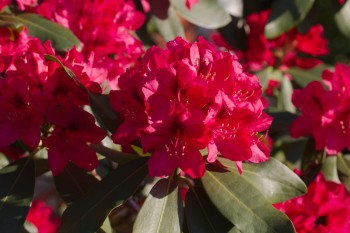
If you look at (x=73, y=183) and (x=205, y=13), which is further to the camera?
(x=205, y=13)

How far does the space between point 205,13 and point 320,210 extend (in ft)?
2.29

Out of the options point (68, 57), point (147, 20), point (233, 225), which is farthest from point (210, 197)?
point (147, 20)

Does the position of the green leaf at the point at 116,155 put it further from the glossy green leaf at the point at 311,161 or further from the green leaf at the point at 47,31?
the glossy green leaf at the point at 311,161

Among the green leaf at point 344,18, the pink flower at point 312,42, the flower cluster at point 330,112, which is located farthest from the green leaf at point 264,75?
the flower cluster at point 330,112

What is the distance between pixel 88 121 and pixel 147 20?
647 millimetres

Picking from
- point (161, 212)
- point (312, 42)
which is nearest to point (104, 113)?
point (161, 212)

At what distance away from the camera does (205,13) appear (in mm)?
1867

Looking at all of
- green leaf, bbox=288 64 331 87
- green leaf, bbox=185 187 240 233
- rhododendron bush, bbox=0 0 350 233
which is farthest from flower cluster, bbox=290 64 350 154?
green leaf, bbox=288 64 331 87

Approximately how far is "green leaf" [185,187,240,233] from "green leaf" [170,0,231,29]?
669 millimetres

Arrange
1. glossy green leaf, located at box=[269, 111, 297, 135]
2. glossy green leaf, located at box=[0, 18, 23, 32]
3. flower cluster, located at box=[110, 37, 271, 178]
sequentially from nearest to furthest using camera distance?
flower cluster, located at box=[110, 37, 271, 178] → glossy green leaf, located at box=[0, 18, 23, 32] → glossy green leaf, located at box=[269, 111, 297, 135]

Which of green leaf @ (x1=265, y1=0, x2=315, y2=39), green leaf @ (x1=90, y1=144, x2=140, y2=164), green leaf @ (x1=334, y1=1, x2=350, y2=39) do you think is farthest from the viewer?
green leaf @ (x1=334, y1=1, x2=350, y2=39)

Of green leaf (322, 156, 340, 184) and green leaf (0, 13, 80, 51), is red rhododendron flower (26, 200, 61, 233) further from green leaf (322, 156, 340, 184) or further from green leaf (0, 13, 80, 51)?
green leaf (322, 156, 340, 184)

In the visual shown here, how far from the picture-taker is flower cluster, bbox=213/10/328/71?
2088 millimetres

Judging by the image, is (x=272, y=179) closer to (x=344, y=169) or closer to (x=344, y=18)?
(x=344, y=169)
